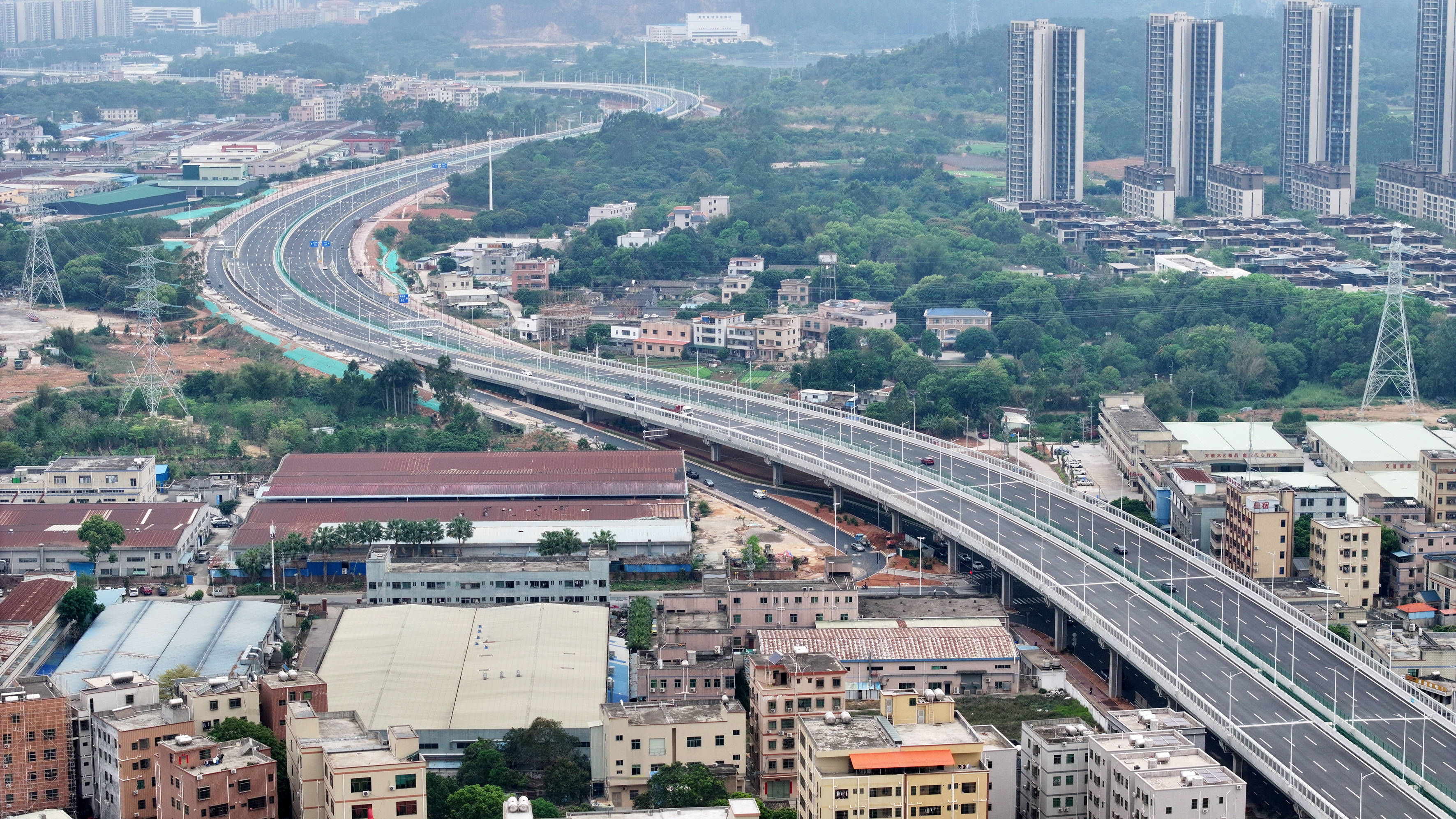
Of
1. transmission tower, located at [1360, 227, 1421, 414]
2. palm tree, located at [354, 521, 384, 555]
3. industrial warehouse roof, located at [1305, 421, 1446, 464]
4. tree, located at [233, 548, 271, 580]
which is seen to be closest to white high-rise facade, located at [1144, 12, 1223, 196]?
transmission tower, located at [1360, 227, 1421, 414]

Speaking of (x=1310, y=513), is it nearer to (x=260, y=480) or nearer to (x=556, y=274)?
(x=260, y=480)

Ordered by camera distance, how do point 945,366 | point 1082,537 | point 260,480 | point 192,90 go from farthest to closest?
point 192,90, point 945,366, point 260,480, point 1082,537

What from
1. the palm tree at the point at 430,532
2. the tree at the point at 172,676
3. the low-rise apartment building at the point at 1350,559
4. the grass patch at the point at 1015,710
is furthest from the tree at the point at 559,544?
the low-rise apartment building at the point at 1350,559

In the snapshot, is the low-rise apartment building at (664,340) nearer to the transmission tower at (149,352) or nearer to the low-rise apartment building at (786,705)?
the transmission tower at (149,352)

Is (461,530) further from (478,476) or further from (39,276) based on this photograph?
(39,276)

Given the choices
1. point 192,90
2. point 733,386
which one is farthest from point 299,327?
point 192,90

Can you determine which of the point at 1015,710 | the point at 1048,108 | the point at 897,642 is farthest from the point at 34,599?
the point at 1048,108
